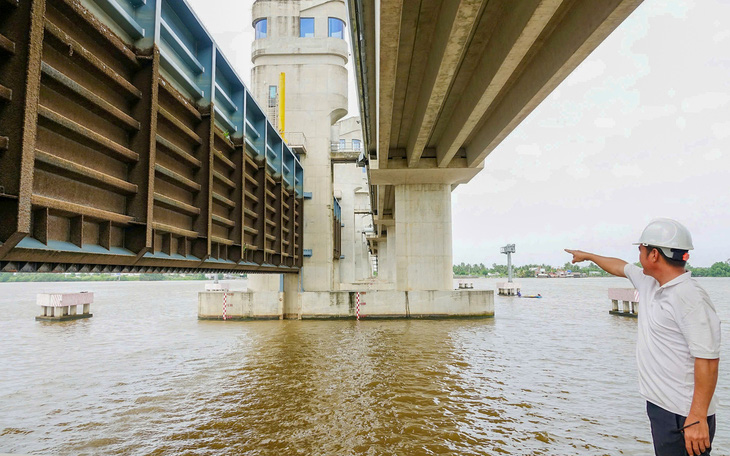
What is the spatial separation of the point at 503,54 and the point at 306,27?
22.7 meters

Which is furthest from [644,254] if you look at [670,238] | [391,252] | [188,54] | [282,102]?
[391,252]

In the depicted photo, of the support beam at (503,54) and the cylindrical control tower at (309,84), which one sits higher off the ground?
the cylindrical control tower at (309,84)

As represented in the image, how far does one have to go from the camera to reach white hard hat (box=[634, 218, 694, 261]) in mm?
2898

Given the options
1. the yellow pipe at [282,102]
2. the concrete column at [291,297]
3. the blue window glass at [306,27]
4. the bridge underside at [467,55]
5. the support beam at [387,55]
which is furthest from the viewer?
the blue window glass at [306,27]

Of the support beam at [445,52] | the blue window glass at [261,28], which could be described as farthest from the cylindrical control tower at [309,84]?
the support beam at [445,52]

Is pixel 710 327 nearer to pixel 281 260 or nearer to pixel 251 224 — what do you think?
pixel 251 224

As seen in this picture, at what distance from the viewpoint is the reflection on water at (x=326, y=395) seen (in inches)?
269

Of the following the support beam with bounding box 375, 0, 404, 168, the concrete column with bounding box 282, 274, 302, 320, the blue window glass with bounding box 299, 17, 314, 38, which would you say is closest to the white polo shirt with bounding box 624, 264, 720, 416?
the support beam with bounding box 375, 0, 404, 168

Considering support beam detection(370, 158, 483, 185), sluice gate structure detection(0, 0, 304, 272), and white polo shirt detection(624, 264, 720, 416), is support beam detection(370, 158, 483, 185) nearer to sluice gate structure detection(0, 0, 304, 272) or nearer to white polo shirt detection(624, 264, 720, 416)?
sluice gate structure detection(0, 0, 304, 272)

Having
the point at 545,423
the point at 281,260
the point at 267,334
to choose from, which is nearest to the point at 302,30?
the point at 281,260

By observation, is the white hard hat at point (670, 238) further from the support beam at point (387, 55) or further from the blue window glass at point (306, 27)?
the blue window glass at point (306, 27)

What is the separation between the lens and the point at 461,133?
1777 centimetres

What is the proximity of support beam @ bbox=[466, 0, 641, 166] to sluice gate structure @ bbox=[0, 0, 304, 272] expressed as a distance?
8.97 metres

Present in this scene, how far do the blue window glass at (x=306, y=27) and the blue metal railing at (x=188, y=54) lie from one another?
15541 mm
